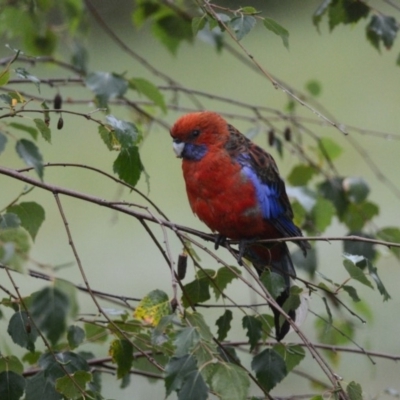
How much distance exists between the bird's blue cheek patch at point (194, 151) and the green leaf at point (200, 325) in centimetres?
101

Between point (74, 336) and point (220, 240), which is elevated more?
point (220, 240)

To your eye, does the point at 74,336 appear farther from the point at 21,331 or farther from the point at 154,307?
the point at 154,307

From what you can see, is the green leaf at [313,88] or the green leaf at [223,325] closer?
the green leaf at [223,325]

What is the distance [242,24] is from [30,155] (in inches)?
20.3

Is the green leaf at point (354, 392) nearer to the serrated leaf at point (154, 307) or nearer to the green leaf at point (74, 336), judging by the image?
the serrated leaf at point (154, 307)

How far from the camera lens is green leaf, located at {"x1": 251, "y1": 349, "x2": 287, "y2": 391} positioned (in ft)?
5.45

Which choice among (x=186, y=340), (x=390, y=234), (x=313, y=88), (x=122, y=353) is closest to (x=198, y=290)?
(x=122, y=353)

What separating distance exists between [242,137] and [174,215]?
151 inches

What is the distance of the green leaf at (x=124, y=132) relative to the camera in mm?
1620

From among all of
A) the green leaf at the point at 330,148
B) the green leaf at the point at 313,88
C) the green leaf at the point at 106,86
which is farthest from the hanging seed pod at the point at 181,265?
the green leaf at the point at 313,88

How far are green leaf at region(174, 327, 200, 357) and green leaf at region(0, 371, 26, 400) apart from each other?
1.36 ft

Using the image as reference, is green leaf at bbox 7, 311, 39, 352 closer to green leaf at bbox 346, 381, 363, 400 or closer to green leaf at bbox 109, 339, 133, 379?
green leaf at bbox 109, 339, 133, 379

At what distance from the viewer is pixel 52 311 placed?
1199mm

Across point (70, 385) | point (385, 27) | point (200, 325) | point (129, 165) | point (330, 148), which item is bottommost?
point (70, 385)
